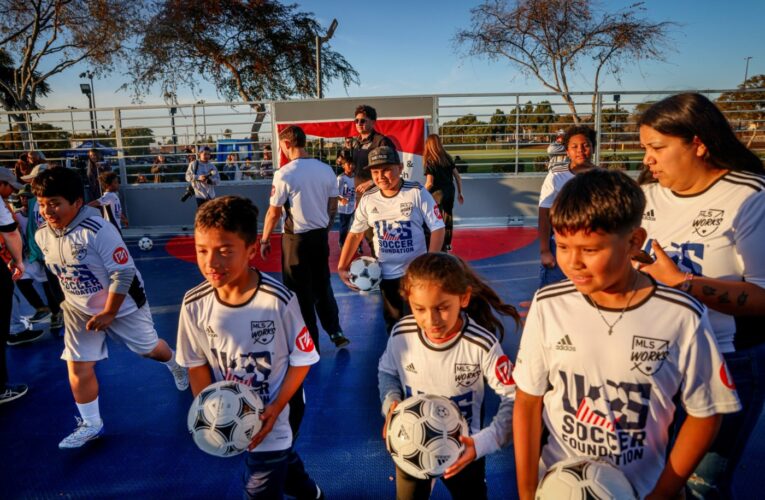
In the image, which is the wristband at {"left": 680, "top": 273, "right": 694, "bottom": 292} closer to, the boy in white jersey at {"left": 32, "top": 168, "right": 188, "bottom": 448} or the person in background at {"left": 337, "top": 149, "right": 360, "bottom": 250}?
the boy in white jersey at {"left": 32, "top": 168, "right": 188, "bottom": 448}

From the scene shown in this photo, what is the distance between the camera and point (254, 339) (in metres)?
2.22

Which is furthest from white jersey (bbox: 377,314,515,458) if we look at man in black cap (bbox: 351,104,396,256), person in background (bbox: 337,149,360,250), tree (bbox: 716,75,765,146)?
tree (bbox: 716,75,765,146)

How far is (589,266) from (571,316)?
212 mm

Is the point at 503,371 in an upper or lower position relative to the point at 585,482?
upper

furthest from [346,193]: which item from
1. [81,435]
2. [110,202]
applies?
[81,435]

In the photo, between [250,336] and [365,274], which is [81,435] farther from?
[365,274]

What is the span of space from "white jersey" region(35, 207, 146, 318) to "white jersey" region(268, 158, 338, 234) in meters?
1.64

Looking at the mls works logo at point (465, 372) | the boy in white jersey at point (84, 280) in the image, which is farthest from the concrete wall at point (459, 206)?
the mls works logo at point (465, 372)

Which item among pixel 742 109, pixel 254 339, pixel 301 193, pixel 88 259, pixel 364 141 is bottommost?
pixel 254 339

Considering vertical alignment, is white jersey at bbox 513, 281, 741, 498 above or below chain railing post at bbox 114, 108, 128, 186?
below

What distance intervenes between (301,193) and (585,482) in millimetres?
3740

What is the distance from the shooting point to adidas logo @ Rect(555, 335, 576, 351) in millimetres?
1568

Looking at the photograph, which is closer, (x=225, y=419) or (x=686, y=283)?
(x=686, y=283)

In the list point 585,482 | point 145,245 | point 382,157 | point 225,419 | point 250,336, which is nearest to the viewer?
point 585,482
